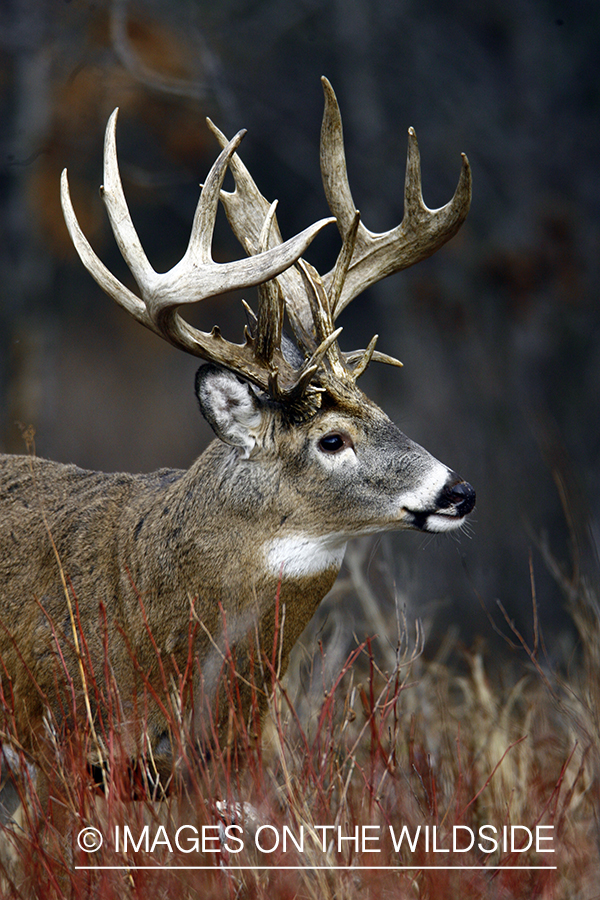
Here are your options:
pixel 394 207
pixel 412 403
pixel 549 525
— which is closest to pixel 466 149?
pixel 394 207

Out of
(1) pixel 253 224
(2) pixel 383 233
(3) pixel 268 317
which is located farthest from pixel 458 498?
(1) pixel 253 224

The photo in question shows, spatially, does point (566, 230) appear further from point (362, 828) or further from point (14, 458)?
point (362, 828)

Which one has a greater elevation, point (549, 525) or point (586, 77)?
point (586, 77)

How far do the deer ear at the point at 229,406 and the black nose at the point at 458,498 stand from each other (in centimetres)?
73

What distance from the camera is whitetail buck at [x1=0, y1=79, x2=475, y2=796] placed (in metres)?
3.62

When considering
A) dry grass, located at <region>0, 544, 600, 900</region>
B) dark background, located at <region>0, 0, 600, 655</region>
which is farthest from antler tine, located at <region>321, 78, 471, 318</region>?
dark background, located at <region>0, 0, 600, 655</region>

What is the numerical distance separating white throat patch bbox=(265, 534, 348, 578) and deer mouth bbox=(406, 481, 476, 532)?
1.09 ft

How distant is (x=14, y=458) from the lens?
459cm

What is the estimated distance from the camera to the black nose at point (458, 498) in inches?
140

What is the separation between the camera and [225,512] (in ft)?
12.3

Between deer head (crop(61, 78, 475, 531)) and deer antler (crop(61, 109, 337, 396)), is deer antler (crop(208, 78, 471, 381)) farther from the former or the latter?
deer antler (crop(61, 109, 337, 396))

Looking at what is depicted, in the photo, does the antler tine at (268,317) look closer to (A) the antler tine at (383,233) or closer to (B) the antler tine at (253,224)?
(B) the antler tine at (253,224)

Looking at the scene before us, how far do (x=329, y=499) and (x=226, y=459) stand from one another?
17.7 inches

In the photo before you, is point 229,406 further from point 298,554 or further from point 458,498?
point 458,498
